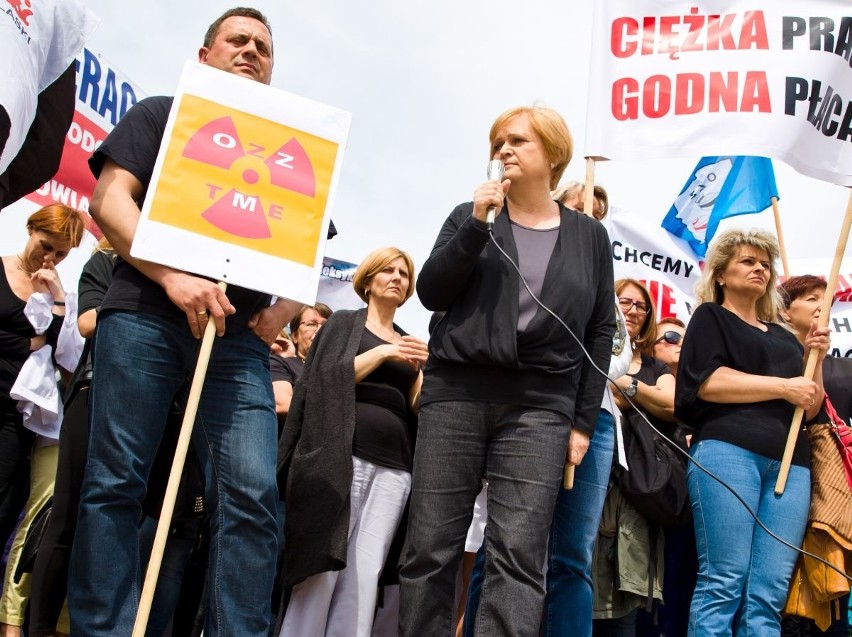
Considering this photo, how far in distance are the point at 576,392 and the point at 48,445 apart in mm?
2684

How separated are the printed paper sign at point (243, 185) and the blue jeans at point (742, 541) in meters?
1.93

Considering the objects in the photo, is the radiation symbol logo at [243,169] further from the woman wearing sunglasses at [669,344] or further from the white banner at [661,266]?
the white banner at [661,266]

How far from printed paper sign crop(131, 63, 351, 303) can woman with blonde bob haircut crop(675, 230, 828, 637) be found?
1.92 metres

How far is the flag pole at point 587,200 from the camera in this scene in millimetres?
3387

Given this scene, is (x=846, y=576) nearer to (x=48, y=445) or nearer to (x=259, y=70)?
(x=259, y=70)

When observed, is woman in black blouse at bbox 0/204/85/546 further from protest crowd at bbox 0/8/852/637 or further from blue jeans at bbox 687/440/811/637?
blue jeans at bbox 687/440/811/637

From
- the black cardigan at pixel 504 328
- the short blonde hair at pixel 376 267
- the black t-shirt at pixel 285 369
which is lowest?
the black t-shirt at pixel 285 369

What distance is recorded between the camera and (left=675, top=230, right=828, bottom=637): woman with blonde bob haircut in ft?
12.4

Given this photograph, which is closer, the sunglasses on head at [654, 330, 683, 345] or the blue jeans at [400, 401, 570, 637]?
the blue jeans at [400, 401, 570, 637]

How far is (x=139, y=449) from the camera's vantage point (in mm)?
2920

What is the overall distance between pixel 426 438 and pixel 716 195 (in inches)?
187

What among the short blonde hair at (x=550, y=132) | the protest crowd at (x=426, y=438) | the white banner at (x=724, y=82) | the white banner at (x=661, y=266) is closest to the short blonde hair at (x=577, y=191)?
the protest crowd at (x=426, y=438)

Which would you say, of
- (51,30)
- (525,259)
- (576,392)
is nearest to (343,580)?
(576,392)

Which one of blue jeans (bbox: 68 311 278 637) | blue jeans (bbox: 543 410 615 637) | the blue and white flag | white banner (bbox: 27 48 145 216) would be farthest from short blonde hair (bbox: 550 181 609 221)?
white banner (bbox: 27 48 145 216)
